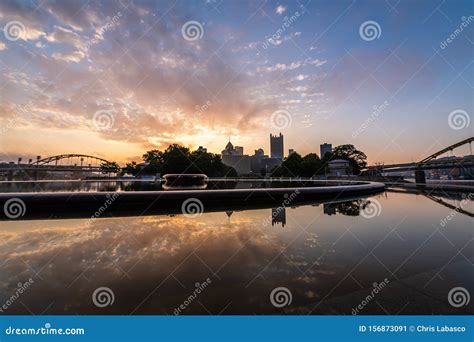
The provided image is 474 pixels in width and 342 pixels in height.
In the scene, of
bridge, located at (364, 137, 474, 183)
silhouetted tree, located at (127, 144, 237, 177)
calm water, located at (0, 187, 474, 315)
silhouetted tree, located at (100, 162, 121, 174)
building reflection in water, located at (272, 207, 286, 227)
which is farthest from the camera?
silhouetted tree, located at (100, 162, 121, 174)

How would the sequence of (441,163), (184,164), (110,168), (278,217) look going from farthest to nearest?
(110,168)
(184,164)
(441,163)
(278,217)

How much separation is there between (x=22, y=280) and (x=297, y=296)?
3.87m

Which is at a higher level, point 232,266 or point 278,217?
point 278,217

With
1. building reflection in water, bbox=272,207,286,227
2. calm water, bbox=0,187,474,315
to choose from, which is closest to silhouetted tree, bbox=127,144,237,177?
building reflection in water, bbox=272,207,286,227

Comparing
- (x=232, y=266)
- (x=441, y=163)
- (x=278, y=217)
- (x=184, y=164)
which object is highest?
(x=184, y=164)

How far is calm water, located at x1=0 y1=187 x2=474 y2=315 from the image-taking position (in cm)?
268

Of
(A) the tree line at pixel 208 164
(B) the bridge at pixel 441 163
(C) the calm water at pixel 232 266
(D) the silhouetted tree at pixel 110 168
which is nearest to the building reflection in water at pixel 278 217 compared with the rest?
(C) the calm water at pixel 232 266

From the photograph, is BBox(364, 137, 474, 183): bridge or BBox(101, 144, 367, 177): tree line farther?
BBox(101, 144, 367, 177): tree line

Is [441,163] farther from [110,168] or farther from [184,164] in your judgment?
[110,168]

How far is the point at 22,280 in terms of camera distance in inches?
125

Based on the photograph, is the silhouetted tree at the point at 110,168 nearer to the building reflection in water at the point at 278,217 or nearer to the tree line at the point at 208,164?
the tree line at the point at 208,164

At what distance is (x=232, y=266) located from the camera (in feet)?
12.0

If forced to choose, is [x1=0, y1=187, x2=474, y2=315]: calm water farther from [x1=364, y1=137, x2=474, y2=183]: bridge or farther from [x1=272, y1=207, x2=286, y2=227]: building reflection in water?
[x1=364, y1=137, x2=474, y2=183]: bridge

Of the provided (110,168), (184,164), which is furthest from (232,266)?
(110,168)
